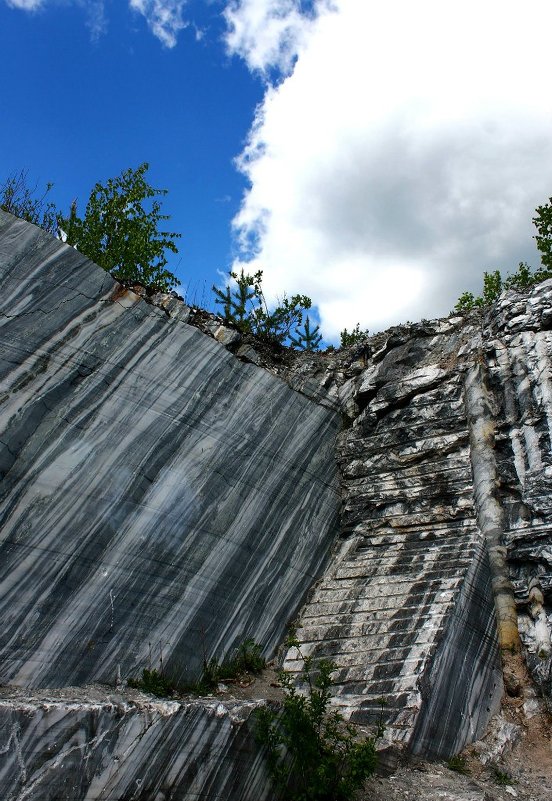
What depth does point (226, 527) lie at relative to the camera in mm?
6711

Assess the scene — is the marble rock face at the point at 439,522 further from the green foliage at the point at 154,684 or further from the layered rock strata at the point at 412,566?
the green foliage at the point at 154,684

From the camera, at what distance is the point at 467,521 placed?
7117mm

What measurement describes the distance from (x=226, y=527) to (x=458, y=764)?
115 inches

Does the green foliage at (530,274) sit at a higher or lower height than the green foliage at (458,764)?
higher

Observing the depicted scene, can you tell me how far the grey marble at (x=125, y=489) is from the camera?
5137mm

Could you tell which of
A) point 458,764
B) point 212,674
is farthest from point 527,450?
point 212,674

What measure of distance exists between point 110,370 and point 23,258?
49.1 inches

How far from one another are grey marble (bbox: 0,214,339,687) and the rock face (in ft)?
0.06

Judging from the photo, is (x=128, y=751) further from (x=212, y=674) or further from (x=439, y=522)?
(x=439, y=522)

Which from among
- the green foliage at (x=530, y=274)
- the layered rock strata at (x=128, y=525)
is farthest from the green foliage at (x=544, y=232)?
the layered rock strata at (x=128, y=525)

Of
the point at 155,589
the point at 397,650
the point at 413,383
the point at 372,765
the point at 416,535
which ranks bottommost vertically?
the point at 372,765

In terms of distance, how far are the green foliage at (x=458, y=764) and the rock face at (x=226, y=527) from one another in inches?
3.2

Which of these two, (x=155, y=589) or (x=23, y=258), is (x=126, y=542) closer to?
(x=155, y=589)

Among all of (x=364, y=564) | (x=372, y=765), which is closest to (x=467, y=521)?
(x=364, y=564)
